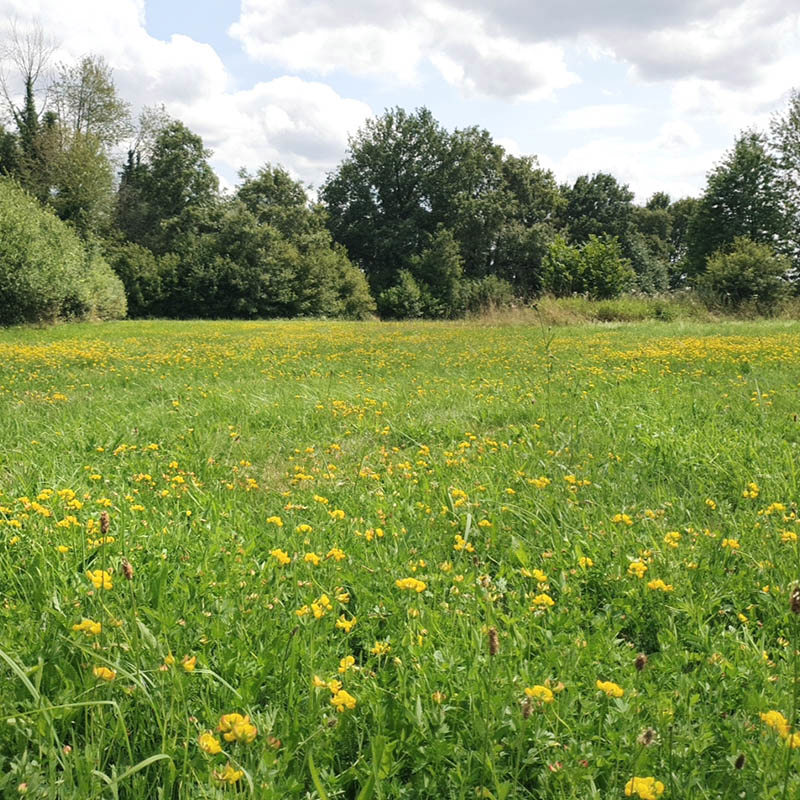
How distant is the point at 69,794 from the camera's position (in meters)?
1.24

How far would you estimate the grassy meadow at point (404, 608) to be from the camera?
136 cm

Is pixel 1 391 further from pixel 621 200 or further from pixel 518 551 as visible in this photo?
pixel 621 200

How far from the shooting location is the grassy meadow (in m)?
1.36

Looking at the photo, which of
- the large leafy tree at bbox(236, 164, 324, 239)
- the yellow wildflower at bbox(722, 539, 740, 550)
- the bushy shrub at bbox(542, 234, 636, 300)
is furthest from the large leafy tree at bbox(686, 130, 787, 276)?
the yellow wildflower at bbox(722, 539, 740, 550)

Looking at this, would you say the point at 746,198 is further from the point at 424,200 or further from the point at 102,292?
the point at 102,292

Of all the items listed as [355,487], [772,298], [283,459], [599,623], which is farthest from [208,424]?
[772,298]

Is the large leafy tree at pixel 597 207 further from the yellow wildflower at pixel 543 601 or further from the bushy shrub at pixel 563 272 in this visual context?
the yellow wildflower at pixel 543 601

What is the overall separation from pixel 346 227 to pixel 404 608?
46785 millimetres

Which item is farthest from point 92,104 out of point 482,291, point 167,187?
point 482,291

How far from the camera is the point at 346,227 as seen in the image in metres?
46.2

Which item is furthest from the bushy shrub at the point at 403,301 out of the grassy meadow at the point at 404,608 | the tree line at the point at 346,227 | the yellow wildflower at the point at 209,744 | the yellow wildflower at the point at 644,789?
the yellow wildflower at the point at 644,789

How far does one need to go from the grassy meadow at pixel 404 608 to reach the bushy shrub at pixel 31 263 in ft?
52.7

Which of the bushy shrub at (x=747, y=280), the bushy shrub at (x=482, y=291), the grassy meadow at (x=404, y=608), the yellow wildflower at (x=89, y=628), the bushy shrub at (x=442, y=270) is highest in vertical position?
the bushy shrub at (x=442, y=270)

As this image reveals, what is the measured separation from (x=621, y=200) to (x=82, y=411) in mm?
53200
